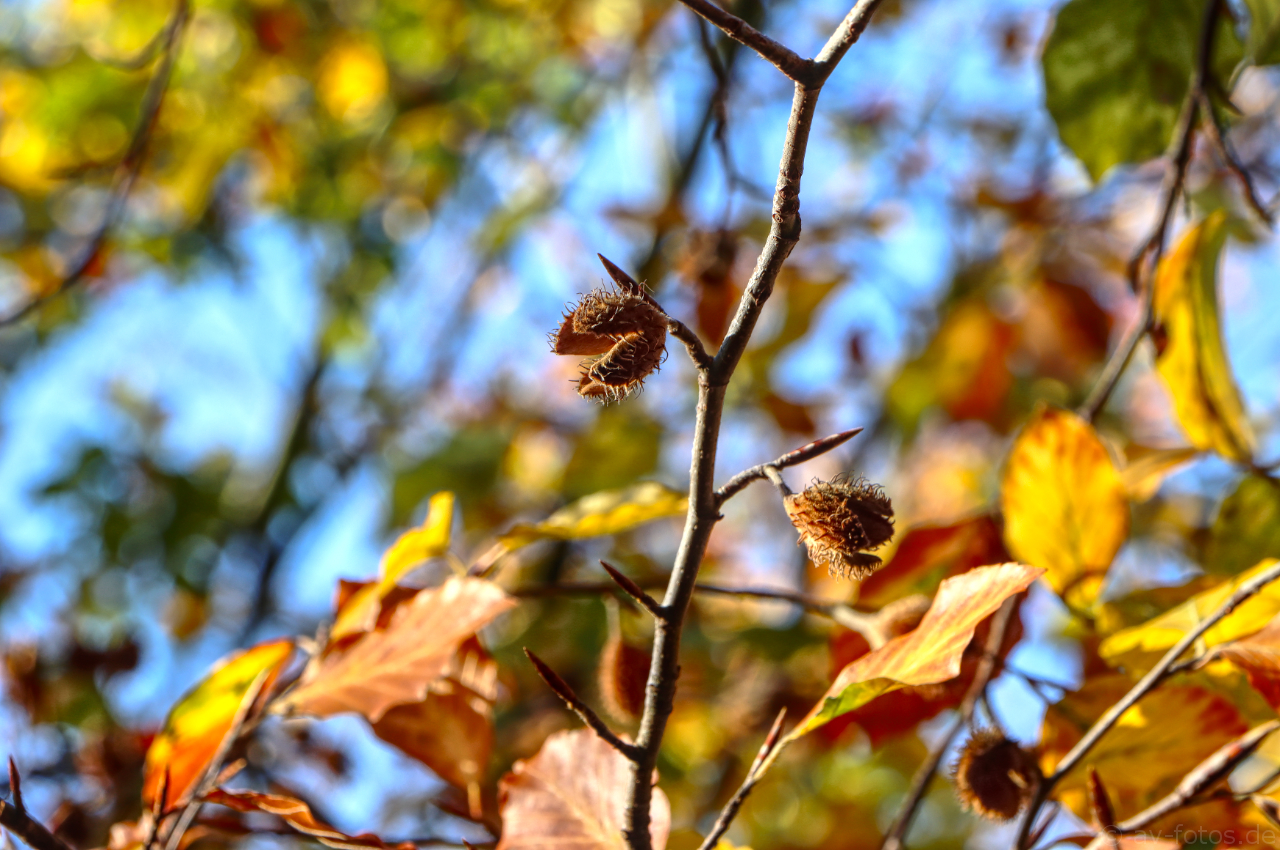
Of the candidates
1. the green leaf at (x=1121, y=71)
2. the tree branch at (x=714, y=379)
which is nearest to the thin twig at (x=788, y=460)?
the tree branch at (x=714, y=379)

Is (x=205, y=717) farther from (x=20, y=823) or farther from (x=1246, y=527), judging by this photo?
(x=1246, y=527)

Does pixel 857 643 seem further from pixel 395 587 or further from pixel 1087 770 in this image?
pixel 395 587

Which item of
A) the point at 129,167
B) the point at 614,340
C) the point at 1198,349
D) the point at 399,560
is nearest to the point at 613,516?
the point at 399,560

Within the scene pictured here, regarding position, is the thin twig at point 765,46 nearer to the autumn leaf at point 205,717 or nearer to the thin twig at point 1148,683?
the thin twig at point 1148,683

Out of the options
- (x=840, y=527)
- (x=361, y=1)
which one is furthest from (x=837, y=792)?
(x=361, y=1)

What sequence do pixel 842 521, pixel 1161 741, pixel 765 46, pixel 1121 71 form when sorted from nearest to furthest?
1. pixel 765 46
2. pixel 842 521
3. pixel 1161 741
4. pixel 1121 71

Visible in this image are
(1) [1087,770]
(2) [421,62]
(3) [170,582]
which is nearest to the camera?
(1) [1087,770]
